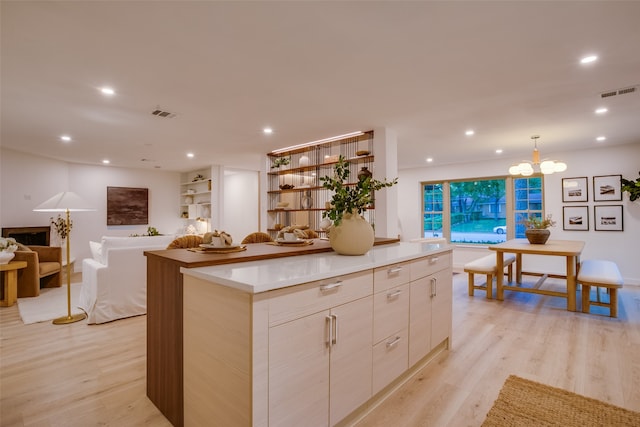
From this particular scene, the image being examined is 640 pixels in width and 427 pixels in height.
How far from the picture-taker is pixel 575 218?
5.84 meters

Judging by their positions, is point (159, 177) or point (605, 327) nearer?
point (605, 327)

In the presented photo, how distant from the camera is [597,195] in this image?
18.4 ft

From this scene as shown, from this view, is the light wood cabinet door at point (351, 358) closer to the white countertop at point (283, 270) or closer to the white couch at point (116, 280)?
the white countertop at point (283, 270)

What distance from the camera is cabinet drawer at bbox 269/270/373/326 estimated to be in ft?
4.33

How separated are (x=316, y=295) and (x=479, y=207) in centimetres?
682

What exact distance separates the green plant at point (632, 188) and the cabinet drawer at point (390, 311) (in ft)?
18.0

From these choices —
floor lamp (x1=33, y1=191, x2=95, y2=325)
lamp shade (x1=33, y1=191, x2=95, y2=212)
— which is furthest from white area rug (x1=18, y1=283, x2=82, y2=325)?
lamp shade (x1=33, y1=191, x2=95, y2=212)

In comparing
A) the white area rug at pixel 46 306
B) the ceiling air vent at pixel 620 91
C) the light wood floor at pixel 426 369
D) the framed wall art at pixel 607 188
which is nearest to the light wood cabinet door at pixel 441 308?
the light wood floor at pixel 426 369

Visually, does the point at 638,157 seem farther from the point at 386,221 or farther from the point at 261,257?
the point at 261,257

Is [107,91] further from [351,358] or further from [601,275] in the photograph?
[601,275]

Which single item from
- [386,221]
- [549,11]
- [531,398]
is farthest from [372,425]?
[386,221]

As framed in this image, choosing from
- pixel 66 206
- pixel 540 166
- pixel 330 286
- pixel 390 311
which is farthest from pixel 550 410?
pixel 66 206

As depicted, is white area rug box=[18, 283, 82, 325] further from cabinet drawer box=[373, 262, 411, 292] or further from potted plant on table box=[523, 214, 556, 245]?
potted plant on table box=[523, 214, 556, 245]

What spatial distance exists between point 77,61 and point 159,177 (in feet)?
21.4
